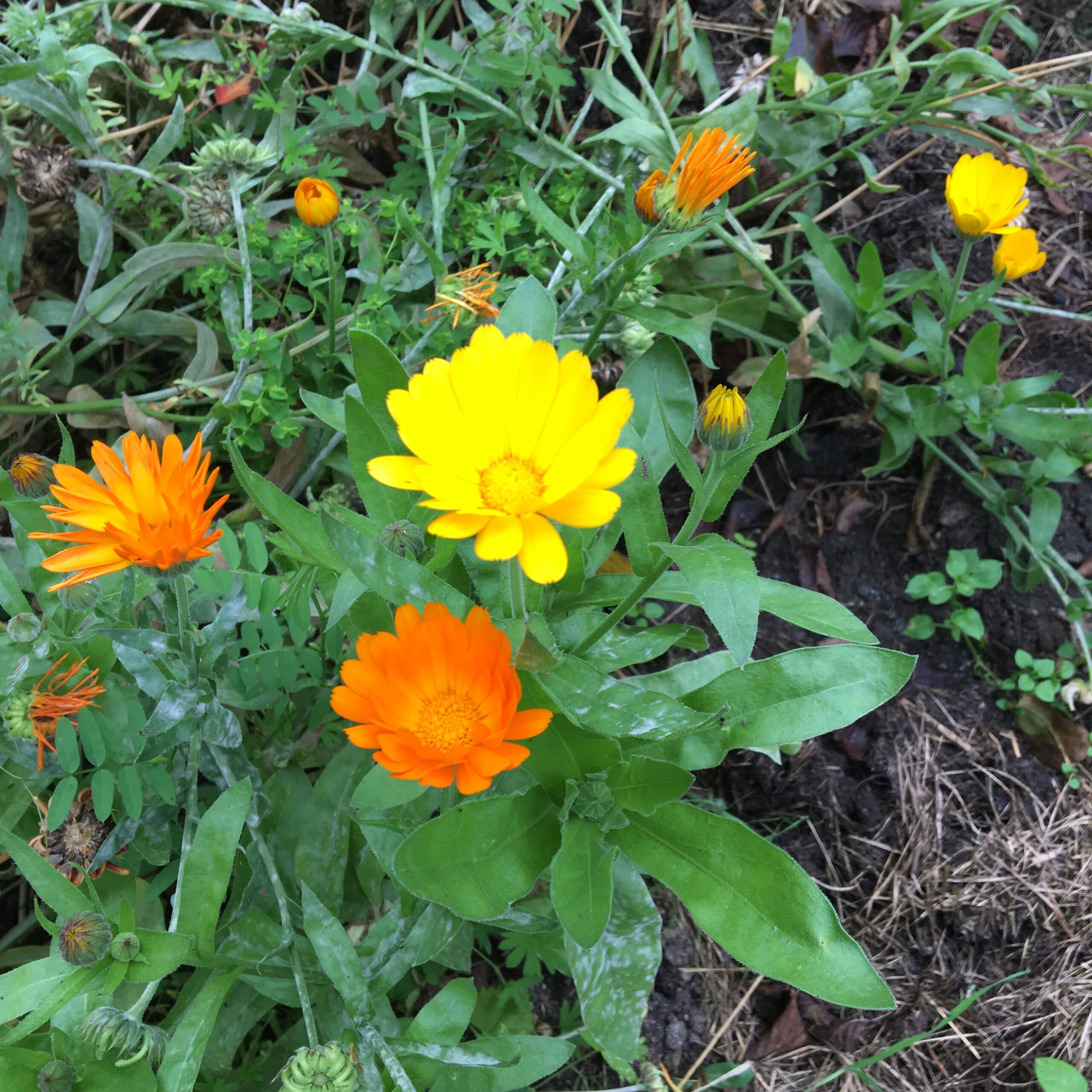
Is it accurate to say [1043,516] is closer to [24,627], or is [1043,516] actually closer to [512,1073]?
[512,1073]

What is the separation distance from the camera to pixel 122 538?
3.40 ft

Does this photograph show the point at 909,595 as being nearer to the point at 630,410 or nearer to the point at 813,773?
the point at 813,773

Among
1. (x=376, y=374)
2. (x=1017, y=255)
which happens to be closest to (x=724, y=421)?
(x=376, y=374)

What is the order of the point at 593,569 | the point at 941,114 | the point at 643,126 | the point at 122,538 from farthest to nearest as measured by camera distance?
the point at 941,114 → the point at 643,126 → the point at 593,569 → the point at 122,538

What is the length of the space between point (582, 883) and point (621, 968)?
26cm

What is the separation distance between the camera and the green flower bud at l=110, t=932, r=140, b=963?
1.09 meters

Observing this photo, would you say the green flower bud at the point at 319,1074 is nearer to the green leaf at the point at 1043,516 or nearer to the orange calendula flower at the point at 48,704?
the orange calendula flower at the point at 48,704

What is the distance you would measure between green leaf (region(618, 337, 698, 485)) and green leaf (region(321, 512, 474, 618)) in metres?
0.41

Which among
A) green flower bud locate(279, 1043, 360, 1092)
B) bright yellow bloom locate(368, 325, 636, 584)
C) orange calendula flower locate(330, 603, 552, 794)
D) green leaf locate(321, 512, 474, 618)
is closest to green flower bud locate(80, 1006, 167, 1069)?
green flower bud locate(279, 1043, 360, 1092)

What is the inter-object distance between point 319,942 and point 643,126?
62.7 inches

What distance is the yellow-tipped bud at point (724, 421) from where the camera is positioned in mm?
990

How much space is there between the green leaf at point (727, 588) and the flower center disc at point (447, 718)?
32 cm

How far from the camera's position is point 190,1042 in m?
1.17

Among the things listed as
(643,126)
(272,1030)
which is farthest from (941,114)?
(272,1030)
